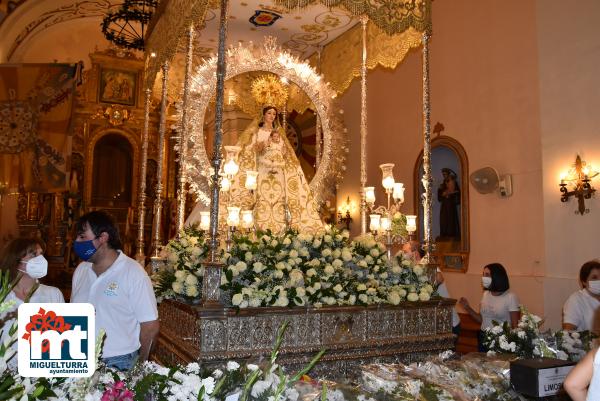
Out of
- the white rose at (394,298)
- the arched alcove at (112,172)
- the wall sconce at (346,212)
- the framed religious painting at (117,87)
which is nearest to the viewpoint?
the white rose at (394,298)

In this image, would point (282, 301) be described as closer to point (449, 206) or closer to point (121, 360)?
point (121, 360)

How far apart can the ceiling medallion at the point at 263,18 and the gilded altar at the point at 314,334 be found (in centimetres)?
543

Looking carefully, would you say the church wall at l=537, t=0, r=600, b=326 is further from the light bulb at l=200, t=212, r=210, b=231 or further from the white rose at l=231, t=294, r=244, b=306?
the white rose at l=231, t=294, r=244, b=306

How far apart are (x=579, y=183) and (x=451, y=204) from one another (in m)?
2.98

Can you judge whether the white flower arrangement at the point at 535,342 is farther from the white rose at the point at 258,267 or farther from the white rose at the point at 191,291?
the white rose at the point at 191,291

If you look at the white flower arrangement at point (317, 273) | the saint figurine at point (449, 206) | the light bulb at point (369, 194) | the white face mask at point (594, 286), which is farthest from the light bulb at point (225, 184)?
the saint figurine at point (449, 206)

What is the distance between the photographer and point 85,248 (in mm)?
3305

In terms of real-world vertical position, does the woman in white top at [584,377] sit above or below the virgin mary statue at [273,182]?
below

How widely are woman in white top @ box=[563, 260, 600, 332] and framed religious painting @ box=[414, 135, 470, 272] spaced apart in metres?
5.25

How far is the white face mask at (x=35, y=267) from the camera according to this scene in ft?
10.1

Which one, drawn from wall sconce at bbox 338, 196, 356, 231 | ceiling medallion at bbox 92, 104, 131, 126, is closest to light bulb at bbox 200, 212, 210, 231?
wall sconce at bbox 338, 196, 356, 231

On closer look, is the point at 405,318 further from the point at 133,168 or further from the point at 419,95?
the point at 133,168

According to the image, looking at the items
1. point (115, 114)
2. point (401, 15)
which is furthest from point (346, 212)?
point (115, 114)

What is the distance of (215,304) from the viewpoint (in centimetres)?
406
